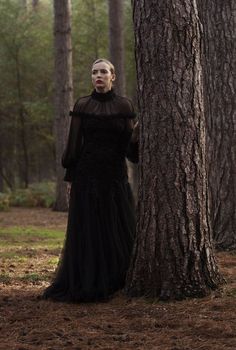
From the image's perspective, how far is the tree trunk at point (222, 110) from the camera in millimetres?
7359

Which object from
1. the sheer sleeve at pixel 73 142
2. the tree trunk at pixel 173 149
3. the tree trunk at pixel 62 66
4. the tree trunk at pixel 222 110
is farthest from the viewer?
the tree trunk at pixel 62 66

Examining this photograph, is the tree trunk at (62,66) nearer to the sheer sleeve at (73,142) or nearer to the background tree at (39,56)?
the background tree at (39,56)

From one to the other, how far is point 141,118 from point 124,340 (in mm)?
2063

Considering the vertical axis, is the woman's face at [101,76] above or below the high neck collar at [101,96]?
above

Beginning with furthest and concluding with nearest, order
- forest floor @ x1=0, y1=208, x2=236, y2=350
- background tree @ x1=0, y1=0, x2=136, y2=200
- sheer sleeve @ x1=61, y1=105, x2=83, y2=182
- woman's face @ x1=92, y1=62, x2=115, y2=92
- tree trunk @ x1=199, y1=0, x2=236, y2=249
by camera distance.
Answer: background tree @ x1=0, y1=0, x2=136, y2=200 < tree trunk @ x1=199, y1=0, x2=236, y2=249 < sheer sleeve @ x1=61, y1=105, x2=83, y2=182 < woman's face @ x1=92, y1=62, x2=115, y2=92 < forest floor @ x1=0, y1=208, x2=236, y2=350

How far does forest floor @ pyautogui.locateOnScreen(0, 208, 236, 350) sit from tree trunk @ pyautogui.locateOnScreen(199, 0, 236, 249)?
86cm

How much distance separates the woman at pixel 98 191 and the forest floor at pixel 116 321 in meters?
0.29

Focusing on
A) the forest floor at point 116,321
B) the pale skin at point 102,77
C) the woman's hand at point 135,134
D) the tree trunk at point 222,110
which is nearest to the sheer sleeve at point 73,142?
the pale skin at point 102,77

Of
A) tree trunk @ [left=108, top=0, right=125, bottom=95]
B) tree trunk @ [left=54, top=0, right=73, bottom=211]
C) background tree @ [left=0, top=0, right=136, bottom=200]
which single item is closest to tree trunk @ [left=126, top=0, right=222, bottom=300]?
tree trunk @ [left=54, top=0, right=73, bottom=211]

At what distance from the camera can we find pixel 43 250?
920 cm

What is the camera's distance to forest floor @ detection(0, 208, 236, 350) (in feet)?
13.6

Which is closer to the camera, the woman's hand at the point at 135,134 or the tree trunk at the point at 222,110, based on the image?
the woman's hand at the point at 135,134

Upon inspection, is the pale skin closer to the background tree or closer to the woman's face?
the woman's face

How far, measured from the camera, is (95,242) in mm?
5598
